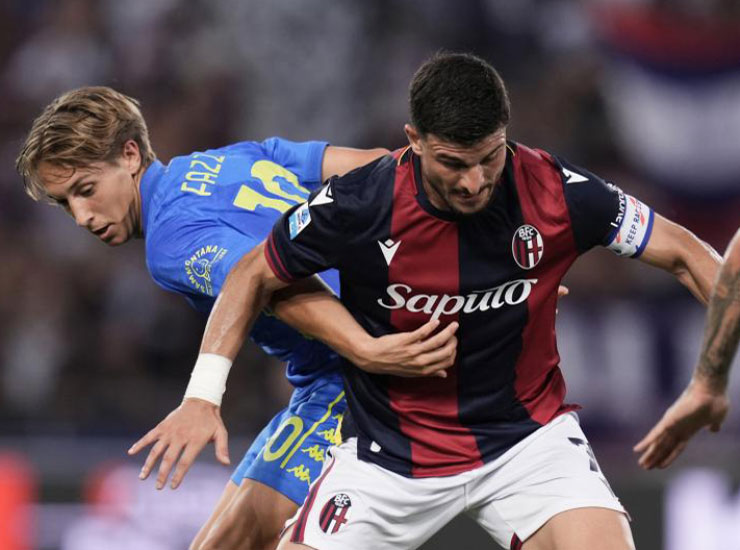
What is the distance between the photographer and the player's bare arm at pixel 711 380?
11.7 feet

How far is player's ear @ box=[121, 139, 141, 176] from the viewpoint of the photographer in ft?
15.1

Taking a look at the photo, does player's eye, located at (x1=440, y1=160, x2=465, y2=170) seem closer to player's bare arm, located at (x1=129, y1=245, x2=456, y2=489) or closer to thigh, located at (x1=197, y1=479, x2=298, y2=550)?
player's bare arm, located at (x1=129, y1=245, x2=456, y2=489)

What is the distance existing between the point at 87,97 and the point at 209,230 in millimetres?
766

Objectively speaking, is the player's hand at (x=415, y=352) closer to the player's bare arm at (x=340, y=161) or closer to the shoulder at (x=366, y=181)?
the shoulder at (x=366, y=181)

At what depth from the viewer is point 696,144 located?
27.4ft

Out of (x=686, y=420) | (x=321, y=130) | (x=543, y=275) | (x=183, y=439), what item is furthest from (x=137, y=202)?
(x=321, y=130)

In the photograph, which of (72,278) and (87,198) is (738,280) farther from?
(72,278)

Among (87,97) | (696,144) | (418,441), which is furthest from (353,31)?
(418,441)

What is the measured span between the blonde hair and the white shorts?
1319 millimetres

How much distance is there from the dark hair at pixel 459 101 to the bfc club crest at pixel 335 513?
42.6 inches

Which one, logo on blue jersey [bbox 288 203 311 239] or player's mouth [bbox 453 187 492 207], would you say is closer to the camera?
player's mouth [bbox 453 187 492 207]

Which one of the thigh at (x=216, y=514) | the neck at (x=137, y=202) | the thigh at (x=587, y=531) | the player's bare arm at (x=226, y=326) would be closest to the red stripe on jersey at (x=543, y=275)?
the thigh at (x=587, y=531)

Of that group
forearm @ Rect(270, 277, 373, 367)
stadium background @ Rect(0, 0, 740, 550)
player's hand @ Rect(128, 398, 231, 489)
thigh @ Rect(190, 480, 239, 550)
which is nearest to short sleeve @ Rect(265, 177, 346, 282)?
forearm @ Rect(270, 277, 373, 367)

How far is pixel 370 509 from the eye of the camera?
13.0 feet
